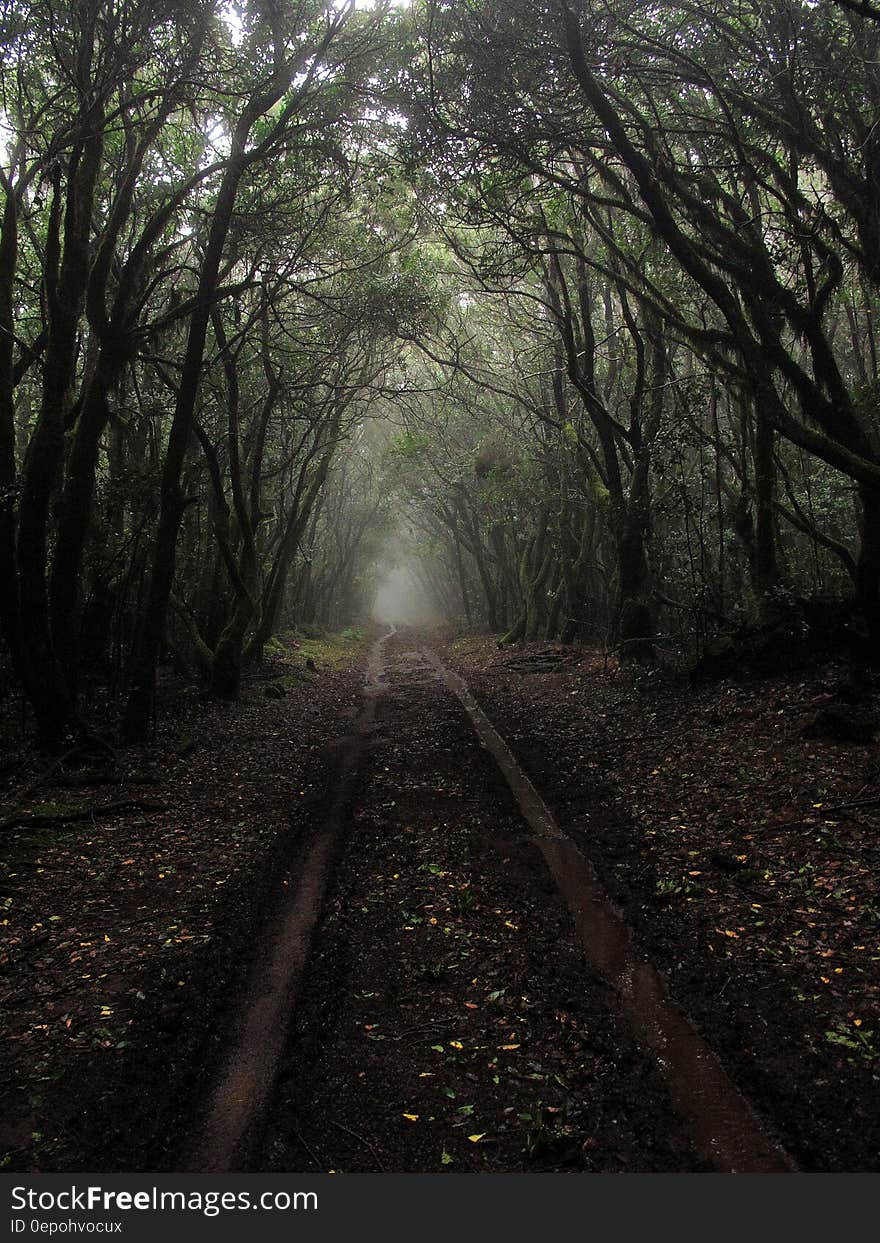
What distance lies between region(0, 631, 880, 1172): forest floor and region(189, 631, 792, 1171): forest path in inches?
0.8

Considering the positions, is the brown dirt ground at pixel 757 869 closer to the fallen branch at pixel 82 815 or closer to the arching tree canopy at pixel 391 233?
the arching tree canopy at pixel 391 233

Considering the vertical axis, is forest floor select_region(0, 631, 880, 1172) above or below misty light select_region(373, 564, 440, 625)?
below

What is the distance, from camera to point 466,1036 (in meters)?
4.13

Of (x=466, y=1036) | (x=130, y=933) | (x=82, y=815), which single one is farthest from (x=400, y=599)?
(x=466, y=1036)

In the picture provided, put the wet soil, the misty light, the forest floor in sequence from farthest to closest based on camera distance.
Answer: the misty light
the forest floor
the wet soil

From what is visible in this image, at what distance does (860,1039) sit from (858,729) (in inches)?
183

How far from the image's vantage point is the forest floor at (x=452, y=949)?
343cm

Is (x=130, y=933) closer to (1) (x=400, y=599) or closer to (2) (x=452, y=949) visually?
(2) (x=452, y=949)

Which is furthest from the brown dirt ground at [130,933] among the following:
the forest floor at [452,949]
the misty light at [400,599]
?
the misty light at [400,599]

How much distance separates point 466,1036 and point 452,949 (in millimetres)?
976

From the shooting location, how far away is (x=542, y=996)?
14.6ft

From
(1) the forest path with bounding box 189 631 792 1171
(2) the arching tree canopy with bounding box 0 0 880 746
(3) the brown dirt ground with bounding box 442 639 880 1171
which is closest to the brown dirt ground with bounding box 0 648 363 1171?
(1) the forest path with bounding box 189 631 792 1171

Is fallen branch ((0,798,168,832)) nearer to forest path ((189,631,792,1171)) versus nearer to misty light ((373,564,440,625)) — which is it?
forest path ((189,631,792,1171))

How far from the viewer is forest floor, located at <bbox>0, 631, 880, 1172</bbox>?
3.43 m
